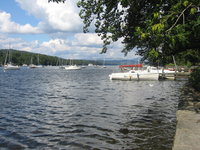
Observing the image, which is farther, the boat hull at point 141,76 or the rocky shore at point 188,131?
the boat hull at point 141,76

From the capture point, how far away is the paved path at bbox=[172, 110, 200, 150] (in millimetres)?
6658

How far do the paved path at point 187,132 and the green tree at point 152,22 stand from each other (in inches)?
112

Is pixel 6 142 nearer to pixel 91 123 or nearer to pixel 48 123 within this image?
pixel 48 123

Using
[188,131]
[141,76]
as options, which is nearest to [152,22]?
[188,131]

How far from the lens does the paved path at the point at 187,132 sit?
6.66 meters

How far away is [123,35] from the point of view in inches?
539

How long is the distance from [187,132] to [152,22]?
4.29m

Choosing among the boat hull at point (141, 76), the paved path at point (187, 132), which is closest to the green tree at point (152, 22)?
the paved path at point (187, 132)

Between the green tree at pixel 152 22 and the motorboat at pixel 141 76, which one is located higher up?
the green tree at pixel 152 22

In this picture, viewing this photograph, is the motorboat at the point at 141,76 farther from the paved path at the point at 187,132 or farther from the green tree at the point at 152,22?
the paved path at the point at 187,132

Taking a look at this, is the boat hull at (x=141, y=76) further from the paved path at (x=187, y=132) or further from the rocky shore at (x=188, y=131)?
the paved path at (x=187, y=132)

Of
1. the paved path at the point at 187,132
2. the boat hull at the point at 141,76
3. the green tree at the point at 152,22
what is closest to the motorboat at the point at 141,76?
the boat hull at the point at 141,76

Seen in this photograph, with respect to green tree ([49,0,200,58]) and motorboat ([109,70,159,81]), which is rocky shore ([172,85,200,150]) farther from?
motorboat ([109,70,159,81])

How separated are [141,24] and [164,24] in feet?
11.5
